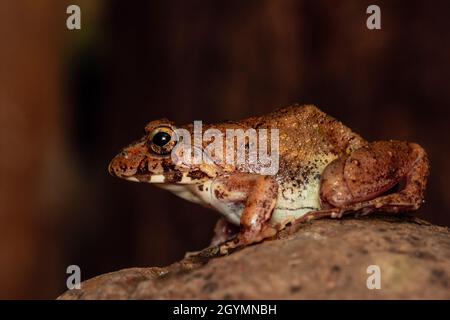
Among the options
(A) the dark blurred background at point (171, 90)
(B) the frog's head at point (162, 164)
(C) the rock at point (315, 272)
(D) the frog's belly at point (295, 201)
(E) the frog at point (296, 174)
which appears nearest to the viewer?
(C) the rock at point (315, 272)

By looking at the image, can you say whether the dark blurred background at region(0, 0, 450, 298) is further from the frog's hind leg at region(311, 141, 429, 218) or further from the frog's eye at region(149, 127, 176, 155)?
the frog's eye at region(149, 127, 176, 155)

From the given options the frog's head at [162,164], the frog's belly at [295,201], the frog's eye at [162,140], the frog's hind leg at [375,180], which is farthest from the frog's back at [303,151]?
the frog's eye at [162,140]

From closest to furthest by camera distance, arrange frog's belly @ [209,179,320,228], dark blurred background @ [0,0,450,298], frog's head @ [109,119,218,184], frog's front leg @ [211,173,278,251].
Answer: frog's front leg @ [211,173,278,251]
frog's belly @ [209,179,320,228]
frog's head @ [109,119,218,184]
dark blurred background @ [0,0,450,298]

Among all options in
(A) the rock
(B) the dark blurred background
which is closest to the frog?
(A) the rock

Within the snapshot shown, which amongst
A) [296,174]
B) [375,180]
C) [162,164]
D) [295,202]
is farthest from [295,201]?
[162,164]

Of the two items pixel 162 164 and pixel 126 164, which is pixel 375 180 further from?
pixel 126 164

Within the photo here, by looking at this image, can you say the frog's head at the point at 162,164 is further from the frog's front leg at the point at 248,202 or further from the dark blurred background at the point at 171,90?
the dark blurred background at the point at 171,90
